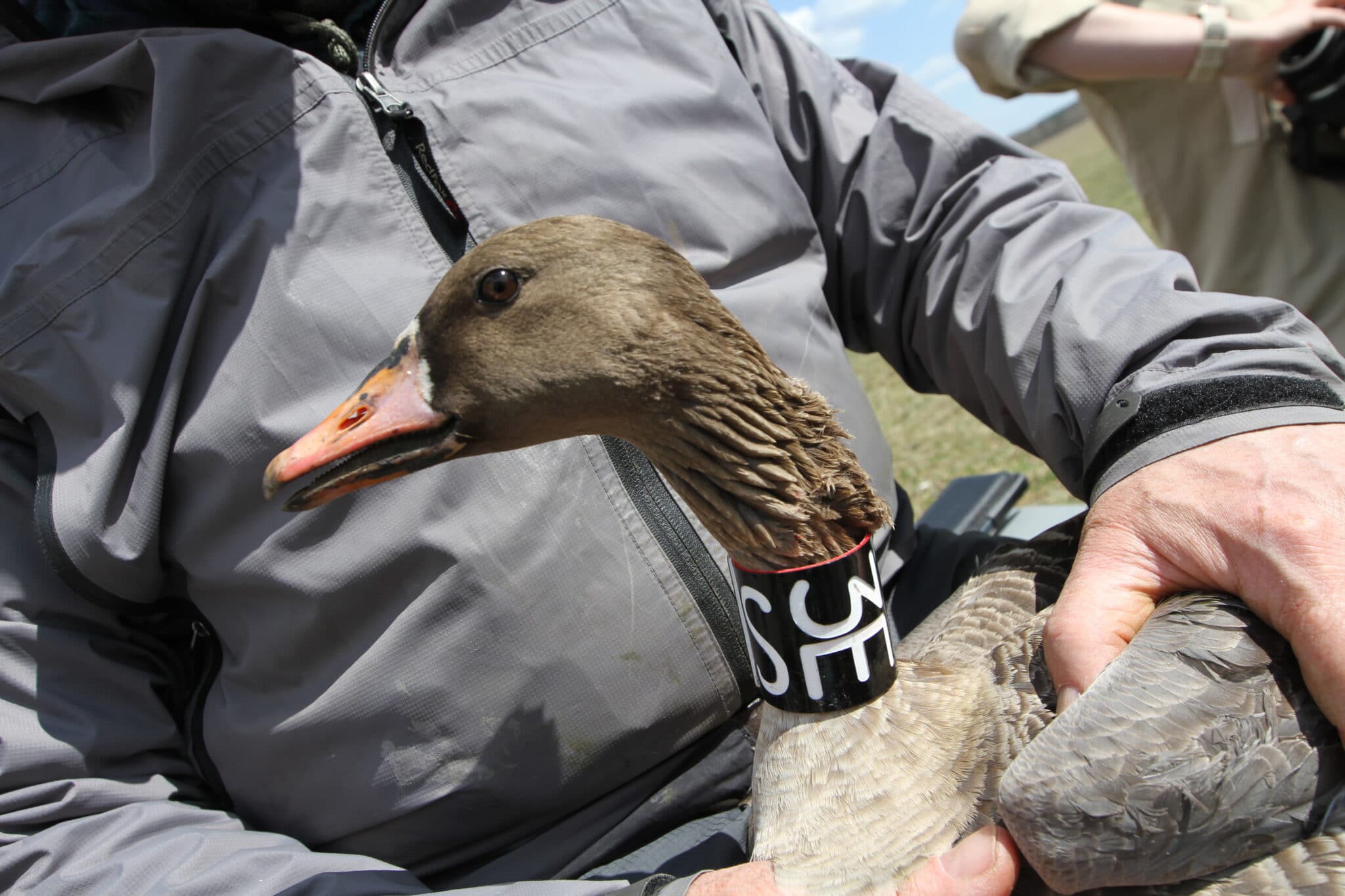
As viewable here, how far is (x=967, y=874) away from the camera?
1.56m

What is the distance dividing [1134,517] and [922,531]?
38.3 inches

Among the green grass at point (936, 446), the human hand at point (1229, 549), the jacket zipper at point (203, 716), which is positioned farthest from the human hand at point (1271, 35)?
the jacket zipper at point (203, 716)

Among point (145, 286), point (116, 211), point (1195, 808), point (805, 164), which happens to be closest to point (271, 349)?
point (145, 286)

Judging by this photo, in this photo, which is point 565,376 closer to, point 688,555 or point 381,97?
point 688,555

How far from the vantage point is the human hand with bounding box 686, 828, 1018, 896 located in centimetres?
154

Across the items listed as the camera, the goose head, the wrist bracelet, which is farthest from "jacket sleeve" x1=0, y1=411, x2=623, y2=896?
the camera

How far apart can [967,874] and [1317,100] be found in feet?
11.0

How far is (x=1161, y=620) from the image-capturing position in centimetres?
169

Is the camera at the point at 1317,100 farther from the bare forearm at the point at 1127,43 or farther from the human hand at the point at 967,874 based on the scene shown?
the human hand at the point at 967,874

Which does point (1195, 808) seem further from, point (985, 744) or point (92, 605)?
point (92, 605)

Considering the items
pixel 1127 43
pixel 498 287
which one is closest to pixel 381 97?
pixel 498 287

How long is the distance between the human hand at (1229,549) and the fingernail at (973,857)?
0.31m

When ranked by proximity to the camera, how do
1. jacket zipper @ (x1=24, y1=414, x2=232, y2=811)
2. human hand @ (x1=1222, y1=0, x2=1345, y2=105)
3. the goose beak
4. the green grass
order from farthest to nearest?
the green grass
human hand @ (x1=1222, y1=0, x2=1345, y2=105)
jacket zipper @ (x1=24, y1=414, x2=232, y2=811)
the goose beak

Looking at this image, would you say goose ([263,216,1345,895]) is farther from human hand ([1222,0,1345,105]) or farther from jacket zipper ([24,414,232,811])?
human hand ([1222,0,1345,105])
